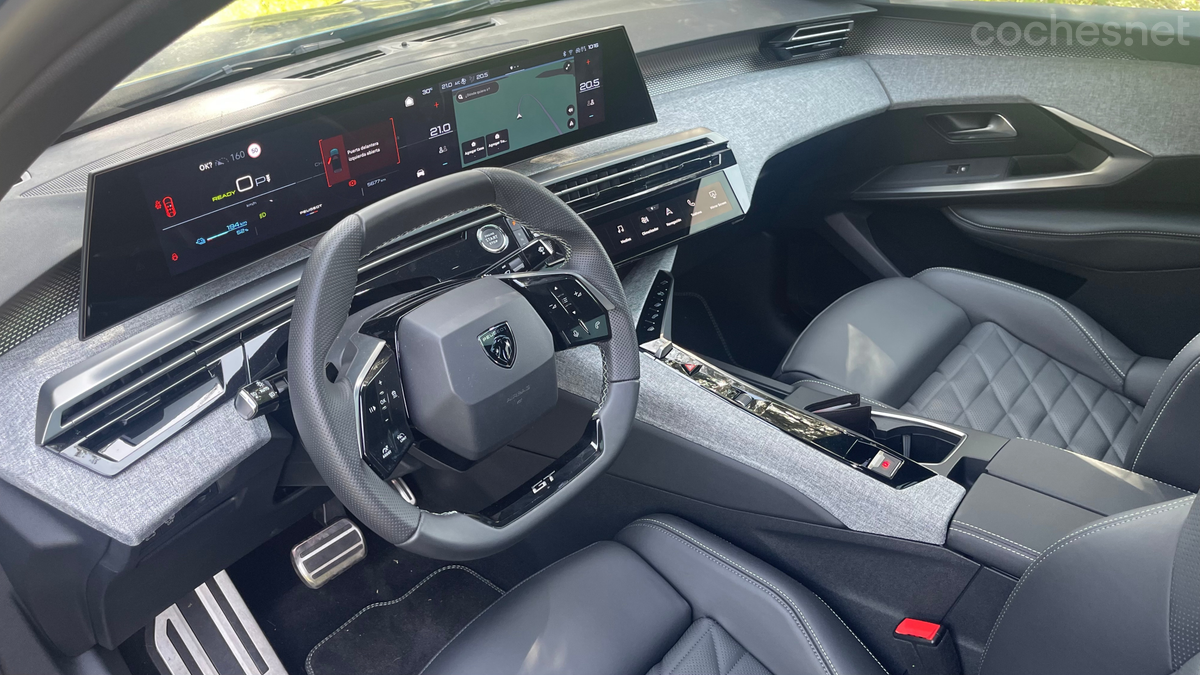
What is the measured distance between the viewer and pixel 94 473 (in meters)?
0.97

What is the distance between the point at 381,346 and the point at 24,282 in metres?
Answer: 0.43

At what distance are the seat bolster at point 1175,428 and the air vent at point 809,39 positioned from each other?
4.10 feet

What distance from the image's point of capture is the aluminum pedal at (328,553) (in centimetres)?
171

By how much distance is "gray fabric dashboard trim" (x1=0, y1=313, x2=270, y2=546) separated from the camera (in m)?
0.95

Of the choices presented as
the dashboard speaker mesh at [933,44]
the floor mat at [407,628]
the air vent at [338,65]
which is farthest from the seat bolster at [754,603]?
the dashboard speaker mesh at [933,44]

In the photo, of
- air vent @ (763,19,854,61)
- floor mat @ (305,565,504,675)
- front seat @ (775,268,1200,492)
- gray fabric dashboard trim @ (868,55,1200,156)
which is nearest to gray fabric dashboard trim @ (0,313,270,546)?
floor mat @ (305,565,504,675)

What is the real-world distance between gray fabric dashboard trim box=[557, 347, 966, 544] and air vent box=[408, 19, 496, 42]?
78 centimetres

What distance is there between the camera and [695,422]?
1.31 meters

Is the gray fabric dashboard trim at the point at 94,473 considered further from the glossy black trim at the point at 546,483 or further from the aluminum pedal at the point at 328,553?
the aluminum pedal at the point at 328,553

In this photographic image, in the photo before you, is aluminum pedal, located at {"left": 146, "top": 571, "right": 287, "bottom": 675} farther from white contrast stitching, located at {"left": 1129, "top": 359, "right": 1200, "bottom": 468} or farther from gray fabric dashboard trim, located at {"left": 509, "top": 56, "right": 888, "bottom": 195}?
white contrast stitching, located at {"left": 1129, "top": 359, "right": 1200, "bottom": 468}

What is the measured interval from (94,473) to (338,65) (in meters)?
0.88

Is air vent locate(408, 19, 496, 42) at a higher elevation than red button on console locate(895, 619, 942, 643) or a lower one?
higher

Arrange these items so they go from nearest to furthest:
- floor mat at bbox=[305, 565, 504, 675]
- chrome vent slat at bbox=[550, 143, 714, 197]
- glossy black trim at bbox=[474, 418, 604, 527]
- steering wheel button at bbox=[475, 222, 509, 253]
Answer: glossy black trim at bbox=[474, 418, 604, 527] → steering wheel button at bbox=[475, 222, 509, 253] → chrome vent slat at bbox=[550, 143, 714, 197] → floor mat at bbox=[305, 565, 504, 675]

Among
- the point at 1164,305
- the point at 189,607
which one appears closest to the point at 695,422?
the point at 189,607
